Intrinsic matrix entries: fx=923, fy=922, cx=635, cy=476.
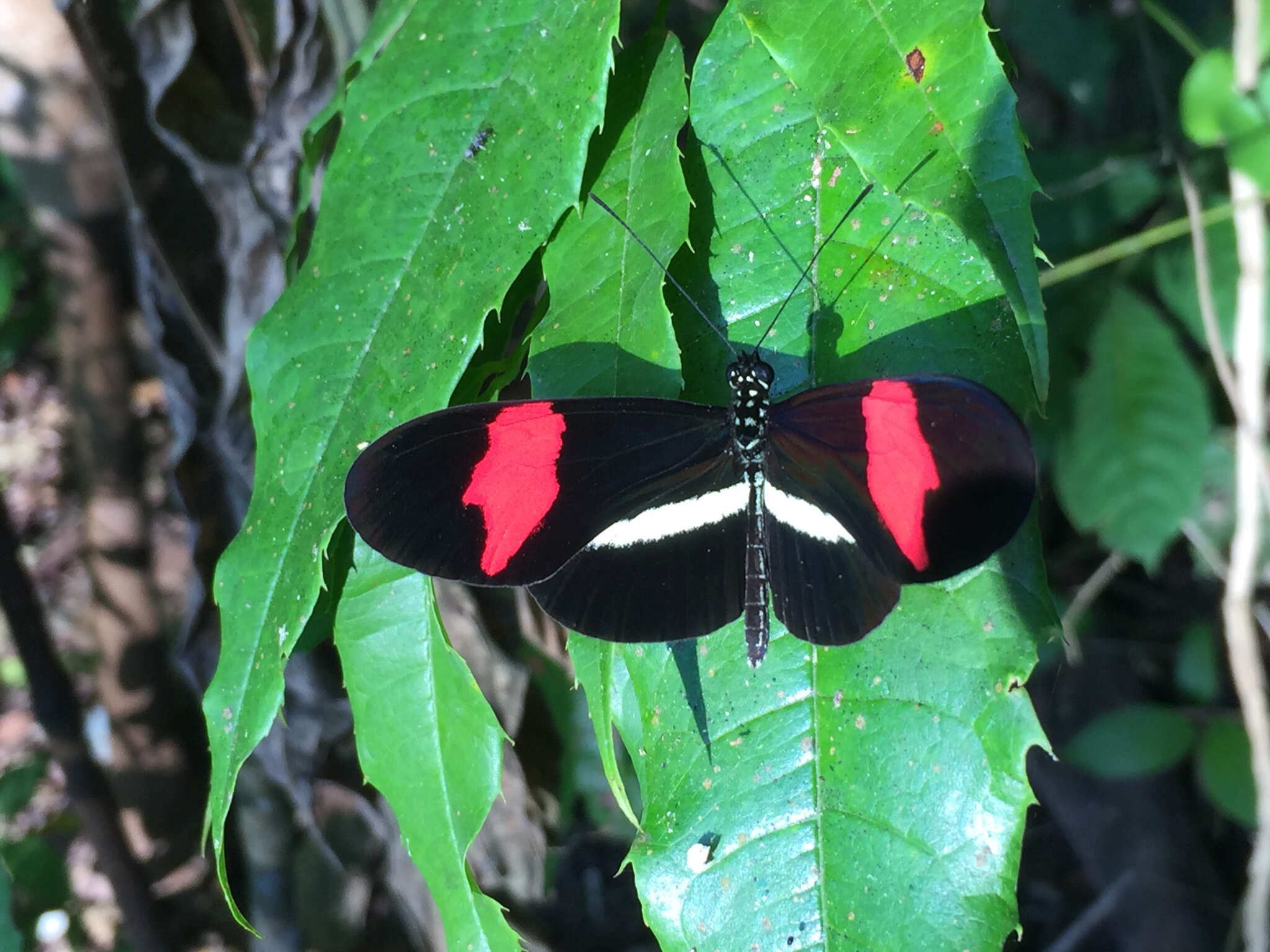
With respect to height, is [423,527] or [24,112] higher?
[24,112]

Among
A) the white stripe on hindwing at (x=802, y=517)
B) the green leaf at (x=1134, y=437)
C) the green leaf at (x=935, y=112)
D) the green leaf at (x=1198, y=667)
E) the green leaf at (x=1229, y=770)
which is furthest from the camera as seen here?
the green leaf at (x=1198, y=667)

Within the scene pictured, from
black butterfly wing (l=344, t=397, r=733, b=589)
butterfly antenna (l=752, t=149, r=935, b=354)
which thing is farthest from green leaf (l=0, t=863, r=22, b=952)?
butterfly antenna (l=752, t=149, r=935, b=354)

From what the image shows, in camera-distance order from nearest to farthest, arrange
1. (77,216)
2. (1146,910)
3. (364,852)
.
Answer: (364,852) → (77,216) → (1146,910)

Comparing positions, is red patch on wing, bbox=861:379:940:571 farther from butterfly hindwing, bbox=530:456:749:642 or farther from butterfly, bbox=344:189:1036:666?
butterfly hindwing, bbox=530:456:749:642

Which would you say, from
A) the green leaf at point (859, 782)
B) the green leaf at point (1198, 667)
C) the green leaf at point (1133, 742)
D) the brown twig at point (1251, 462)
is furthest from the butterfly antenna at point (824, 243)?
the green leaf at point (1198, 667)

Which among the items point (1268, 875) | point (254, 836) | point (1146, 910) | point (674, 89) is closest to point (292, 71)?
point (674, 89)

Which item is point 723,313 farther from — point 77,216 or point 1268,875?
point 77,216

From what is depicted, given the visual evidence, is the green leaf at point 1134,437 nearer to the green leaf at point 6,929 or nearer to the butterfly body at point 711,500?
the butterfly body at point 711,500
